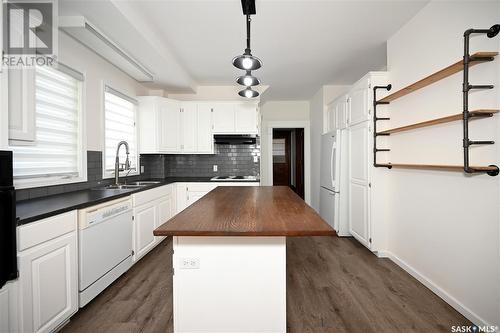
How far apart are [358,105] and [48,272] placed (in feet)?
11.8

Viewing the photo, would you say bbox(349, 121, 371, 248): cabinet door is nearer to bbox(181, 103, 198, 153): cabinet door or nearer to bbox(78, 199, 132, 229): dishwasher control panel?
bbox(181, 103, 198, 153): cabinet door

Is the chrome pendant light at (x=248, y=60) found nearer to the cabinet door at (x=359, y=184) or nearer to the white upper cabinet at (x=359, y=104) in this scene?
the white upper cabinet at (x=359, y=104)

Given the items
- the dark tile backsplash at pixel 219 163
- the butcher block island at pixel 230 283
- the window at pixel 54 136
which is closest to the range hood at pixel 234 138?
the dark tile backsplash at pixel 219 163

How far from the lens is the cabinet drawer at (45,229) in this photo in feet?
4.38

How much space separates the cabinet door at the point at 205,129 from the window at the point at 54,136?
1936 mm

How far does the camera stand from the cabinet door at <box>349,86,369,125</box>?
299 centimetres

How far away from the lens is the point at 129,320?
1777 mm

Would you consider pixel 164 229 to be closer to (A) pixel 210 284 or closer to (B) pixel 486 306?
(A) pixel 210 284

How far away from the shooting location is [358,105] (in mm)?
3184

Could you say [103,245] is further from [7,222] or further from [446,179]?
[446,179]

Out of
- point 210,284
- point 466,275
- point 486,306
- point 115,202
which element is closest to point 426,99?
point 466,275

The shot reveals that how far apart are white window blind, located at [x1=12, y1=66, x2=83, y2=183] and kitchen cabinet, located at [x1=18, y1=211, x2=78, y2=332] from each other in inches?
27.5

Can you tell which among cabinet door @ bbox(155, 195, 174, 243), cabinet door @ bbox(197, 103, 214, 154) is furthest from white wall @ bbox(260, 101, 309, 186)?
cabinet door @ bbox(155, 195, 174, 243)

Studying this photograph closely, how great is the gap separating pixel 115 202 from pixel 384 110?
3.19 metres
